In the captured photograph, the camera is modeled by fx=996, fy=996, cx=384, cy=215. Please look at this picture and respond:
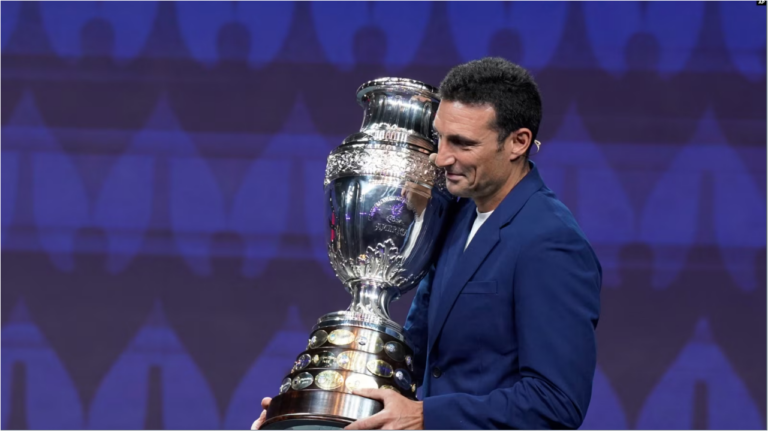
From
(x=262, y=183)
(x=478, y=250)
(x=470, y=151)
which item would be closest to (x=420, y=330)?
(x=478, y=250)

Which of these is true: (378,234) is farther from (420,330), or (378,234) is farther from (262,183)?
(262,183)

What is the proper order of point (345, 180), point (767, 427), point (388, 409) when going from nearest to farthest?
point (388, 409) → point (345, 180) → point (767, 427)

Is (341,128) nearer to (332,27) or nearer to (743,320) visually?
(332,27)

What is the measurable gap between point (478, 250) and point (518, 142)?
0.17 m

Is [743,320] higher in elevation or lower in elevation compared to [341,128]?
lower

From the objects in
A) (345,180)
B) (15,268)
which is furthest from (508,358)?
(15,268)

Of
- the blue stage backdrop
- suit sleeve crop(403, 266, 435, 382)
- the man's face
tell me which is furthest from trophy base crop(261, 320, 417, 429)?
the blue stage backdrop

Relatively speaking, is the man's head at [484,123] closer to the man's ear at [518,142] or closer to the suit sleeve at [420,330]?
the man's ear at [518,142]

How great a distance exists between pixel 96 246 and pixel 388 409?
169cm

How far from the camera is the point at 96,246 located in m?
2.82

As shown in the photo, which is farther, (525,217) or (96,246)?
(96,246)

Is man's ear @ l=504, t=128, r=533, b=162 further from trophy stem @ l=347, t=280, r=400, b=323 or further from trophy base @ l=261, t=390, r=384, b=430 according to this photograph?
trophy base @ l=261, t=390, r=384, b=430

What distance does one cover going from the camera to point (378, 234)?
1.55 meters

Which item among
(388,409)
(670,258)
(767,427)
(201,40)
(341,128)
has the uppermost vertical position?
(201,40)
